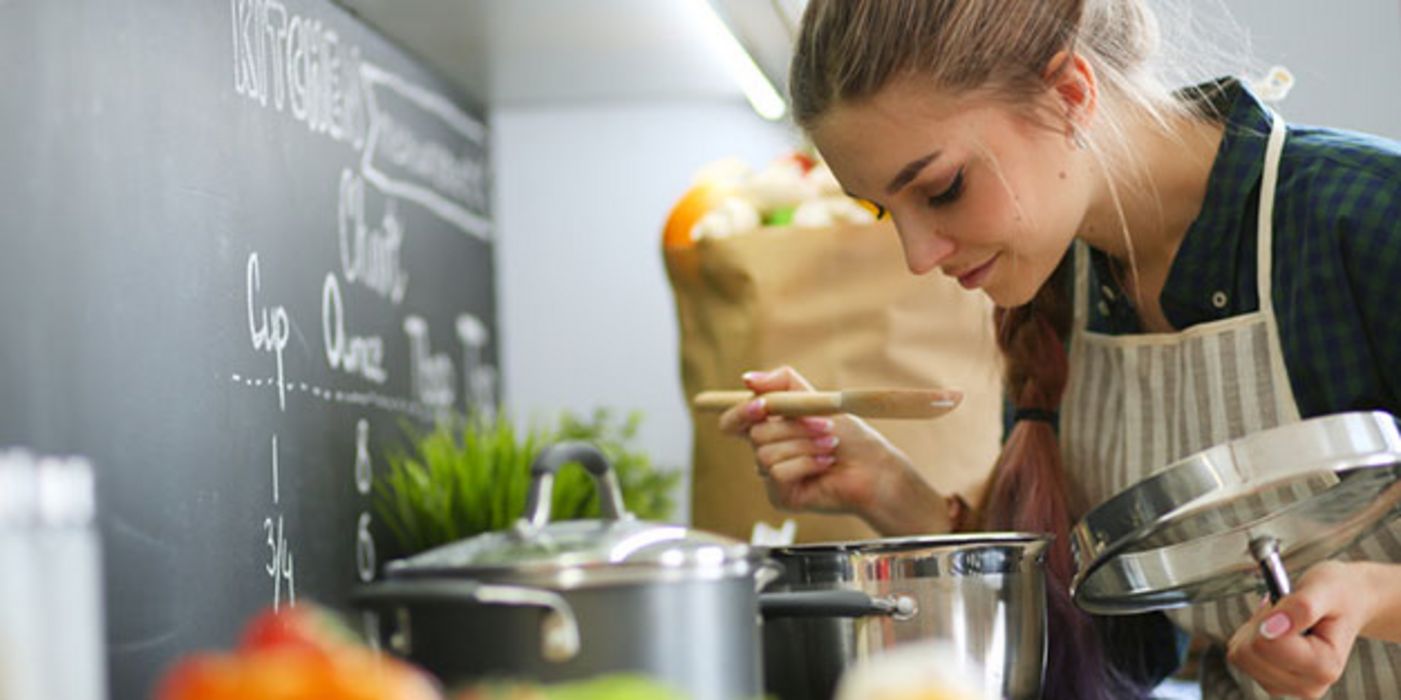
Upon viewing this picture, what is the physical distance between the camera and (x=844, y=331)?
76.5 inches

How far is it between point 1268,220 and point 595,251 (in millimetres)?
1329

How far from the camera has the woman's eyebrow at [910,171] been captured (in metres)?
1.25

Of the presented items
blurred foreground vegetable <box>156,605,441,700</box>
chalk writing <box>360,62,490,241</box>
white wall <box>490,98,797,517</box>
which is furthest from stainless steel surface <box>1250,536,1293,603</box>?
white wall <box>490,98,797,517</box>

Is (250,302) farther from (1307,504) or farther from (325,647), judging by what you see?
(325,647)

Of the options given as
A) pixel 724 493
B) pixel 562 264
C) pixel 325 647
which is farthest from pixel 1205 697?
pixel 562 264

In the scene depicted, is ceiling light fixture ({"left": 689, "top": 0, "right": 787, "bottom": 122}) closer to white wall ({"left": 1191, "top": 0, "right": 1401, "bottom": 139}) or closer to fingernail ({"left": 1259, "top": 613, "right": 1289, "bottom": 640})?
white wall ({"left": 1191, "top": 0, "right": 1401, "bottom": 139})

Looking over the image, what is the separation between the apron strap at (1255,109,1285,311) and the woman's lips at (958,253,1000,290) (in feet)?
0.71

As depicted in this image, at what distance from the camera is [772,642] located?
4.08ft

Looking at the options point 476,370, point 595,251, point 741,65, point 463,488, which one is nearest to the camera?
point 463,488

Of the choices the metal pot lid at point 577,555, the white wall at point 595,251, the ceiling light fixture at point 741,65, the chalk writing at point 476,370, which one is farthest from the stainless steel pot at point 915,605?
the white wall at point 595,251

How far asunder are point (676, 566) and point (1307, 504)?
569mm

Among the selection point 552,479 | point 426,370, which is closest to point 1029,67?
point 552,479

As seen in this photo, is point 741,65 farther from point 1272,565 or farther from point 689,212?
point 1272,565

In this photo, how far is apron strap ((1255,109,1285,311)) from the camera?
1357mm
